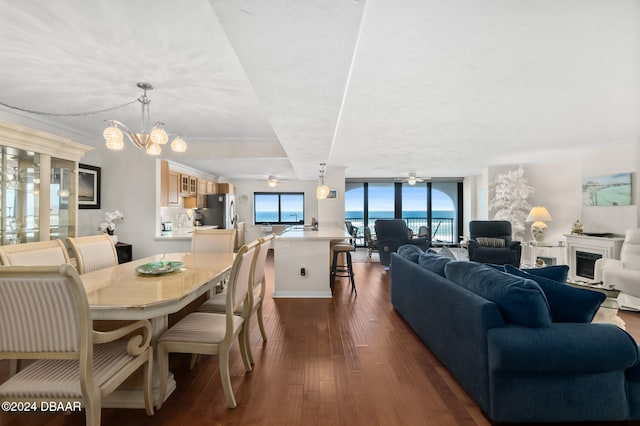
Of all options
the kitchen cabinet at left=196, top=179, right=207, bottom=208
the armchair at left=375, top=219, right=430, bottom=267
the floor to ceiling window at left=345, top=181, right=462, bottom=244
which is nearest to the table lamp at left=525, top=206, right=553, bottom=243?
the armchair at left=375, top=219, right=430, bottom=267

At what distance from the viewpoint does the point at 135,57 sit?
2.28m

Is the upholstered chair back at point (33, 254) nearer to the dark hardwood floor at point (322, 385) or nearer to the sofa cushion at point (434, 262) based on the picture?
the dark hardwood floor at point (322, 385)

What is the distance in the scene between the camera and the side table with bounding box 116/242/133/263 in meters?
4.57

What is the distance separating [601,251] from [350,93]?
4844 mm

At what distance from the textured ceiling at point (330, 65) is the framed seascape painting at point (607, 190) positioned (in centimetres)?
95

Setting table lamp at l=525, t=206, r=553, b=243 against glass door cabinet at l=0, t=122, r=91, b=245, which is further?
table lamp at l=525, t=206, r=553, b=243

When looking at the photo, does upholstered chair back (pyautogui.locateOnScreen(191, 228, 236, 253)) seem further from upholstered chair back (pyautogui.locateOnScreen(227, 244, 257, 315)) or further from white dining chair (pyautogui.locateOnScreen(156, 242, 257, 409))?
white dining chair (pyautogui.locateOnScreen(156, 242, 257, 409))

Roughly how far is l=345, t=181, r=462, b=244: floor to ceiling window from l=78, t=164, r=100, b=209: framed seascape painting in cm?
692

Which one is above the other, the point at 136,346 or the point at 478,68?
the point at 478,68

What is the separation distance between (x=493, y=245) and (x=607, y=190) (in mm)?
1944

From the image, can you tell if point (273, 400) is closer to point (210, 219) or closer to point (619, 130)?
point (619, 130)

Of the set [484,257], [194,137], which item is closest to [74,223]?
[194,137]

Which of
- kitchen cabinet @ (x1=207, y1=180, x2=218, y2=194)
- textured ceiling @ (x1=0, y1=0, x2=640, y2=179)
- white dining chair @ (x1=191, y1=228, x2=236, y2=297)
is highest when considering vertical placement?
textured ceiling @ (x1=0, y1=0, x2=640, y2=179)

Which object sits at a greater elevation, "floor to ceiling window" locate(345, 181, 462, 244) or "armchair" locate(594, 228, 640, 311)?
"floor to ceiling window" locate(345, 181, 462, 244)
